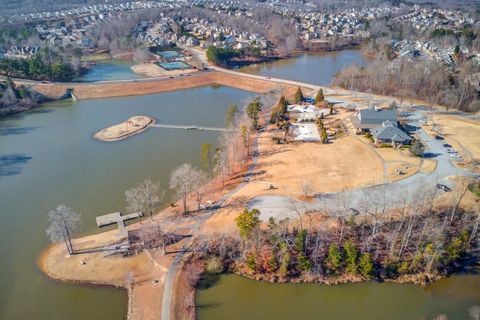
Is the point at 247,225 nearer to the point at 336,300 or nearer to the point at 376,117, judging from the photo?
the point at 336,300

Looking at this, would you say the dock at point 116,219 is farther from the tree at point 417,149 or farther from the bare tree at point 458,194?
the tree at point 417,149

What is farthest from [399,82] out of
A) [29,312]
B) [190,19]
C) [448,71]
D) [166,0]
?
[166,0]

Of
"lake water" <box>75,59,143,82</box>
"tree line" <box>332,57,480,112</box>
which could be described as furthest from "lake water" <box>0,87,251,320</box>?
"tree line" <box>332,57,480,112</box>

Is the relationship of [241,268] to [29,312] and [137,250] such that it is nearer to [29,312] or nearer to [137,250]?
[137,250]

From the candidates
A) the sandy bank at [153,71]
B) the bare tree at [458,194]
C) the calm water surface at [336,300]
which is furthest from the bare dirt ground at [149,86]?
the calm water surface at [336,300]

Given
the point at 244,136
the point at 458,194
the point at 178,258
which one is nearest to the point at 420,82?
the point at 458,194

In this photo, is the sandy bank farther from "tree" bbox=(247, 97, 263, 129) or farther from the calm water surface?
the calm water surface

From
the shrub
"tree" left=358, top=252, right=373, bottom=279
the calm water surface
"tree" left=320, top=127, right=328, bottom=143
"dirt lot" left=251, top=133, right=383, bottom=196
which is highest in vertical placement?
"tree" left=320, top=127, right=328, bottom=143
